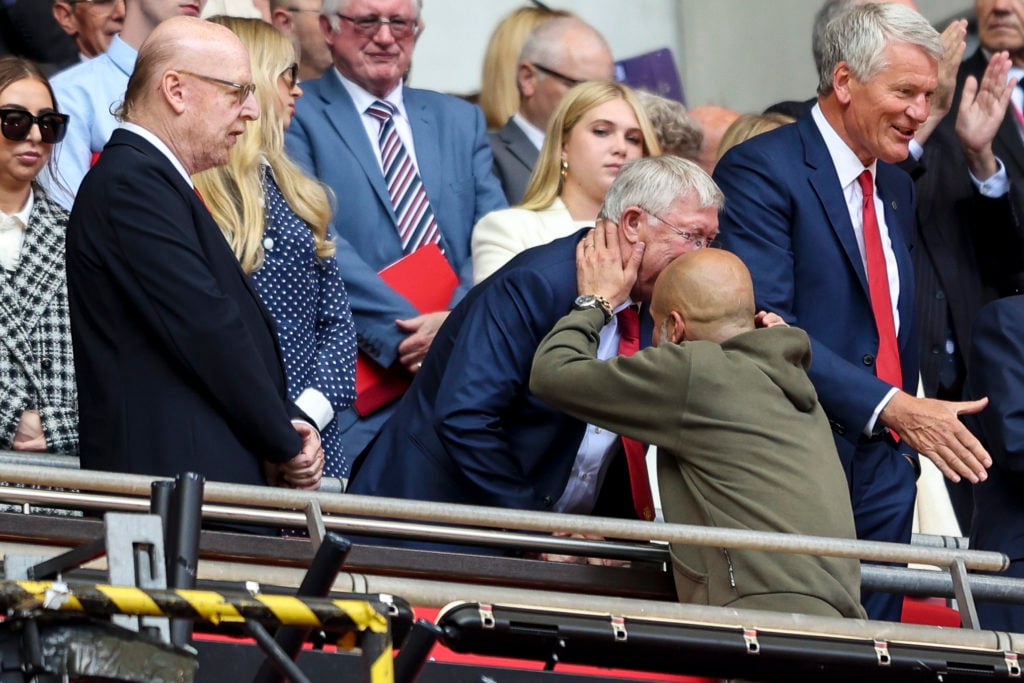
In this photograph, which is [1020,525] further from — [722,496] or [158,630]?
[158,630]

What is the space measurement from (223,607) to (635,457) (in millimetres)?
2448

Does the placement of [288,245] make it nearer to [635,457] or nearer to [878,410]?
[635,457]

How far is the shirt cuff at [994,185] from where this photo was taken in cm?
731

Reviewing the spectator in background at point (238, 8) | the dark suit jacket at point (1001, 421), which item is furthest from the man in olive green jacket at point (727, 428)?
the spectator in background at point (238, 8)

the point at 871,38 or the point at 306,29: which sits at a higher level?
the point at 871,38

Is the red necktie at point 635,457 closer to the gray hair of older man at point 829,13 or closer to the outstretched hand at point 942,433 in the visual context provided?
the outstretched hand at point 942,433

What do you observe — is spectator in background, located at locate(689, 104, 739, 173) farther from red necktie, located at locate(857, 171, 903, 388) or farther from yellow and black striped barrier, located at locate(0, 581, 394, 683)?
yellow and black striped barrier, located at locate(0, 581, 394, 683)

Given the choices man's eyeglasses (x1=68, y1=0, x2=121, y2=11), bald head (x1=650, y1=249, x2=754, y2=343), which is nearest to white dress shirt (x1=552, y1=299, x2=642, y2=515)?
bald head (x1=650, y1=249, x2=754, y2=343)

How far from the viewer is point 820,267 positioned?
229 inches

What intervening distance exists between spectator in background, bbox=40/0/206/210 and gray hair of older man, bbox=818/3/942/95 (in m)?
2.11

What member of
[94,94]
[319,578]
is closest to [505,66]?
[94,94]

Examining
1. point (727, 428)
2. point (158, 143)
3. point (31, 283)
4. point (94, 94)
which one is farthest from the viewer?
point (94, 94)

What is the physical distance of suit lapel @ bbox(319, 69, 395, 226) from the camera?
680 centimetres

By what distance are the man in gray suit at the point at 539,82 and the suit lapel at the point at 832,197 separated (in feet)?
5.39
